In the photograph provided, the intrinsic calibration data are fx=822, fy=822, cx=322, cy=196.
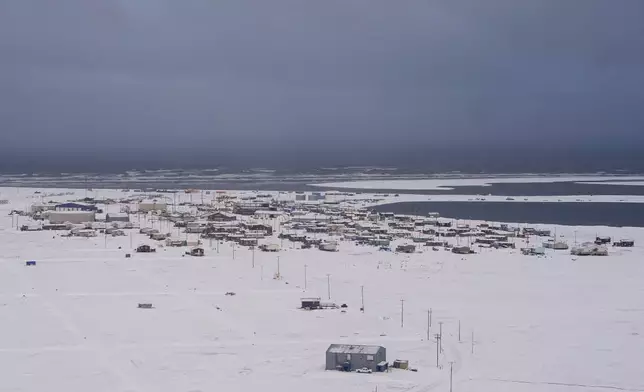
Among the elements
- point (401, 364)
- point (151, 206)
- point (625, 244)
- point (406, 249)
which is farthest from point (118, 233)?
point (401, 364)

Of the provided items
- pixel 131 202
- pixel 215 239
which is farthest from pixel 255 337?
pixel 131 202

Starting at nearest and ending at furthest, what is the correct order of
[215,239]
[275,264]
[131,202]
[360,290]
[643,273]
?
1. [360,290]
2. [643,273]
3. [275,264]
4. [215,239]
5. [131,202]

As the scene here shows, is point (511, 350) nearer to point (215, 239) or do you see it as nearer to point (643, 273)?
point (643, 273)

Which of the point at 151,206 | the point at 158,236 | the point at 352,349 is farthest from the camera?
the point at 151,206

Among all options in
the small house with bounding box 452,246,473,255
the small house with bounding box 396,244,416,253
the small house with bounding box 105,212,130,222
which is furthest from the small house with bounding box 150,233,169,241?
the small house with bounding box 452,246,473,255

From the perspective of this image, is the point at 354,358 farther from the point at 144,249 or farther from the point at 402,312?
the point at 144,249

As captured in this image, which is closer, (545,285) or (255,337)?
(255,337)
